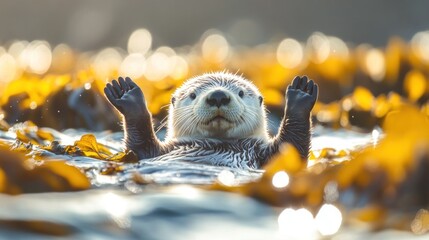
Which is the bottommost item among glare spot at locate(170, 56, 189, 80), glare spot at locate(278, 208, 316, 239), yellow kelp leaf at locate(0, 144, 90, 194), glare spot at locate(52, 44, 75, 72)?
glare spot at locate(278, 208, 316, 239)

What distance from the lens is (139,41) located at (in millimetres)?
23672

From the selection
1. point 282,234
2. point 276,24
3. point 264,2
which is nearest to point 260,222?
point 282,234

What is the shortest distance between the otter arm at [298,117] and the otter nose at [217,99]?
13.7 inches

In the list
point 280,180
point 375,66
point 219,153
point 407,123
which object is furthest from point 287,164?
point 375,66

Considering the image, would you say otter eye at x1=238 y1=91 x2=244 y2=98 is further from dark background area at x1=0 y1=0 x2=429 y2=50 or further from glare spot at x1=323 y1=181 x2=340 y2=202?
dark background area at x1=0 y1=0 x2=429 y2=50

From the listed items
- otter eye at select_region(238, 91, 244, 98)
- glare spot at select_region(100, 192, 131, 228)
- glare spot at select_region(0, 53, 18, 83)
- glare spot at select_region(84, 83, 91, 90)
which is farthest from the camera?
glare spot at select_region(0, 53, 18, 83)

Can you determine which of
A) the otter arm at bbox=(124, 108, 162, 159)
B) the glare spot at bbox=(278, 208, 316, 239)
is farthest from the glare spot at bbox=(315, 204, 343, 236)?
the otter arm at bbox=(124, 108, 162, 159)

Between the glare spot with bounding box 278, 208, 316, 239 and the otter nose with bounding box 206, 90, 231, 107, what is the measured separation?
2270 millimetres

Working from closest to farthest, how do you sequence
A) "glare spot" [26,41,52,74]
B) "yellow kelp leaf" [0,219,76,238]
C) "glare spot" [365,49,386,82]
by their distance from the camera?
"yellow kelp leaf" [0,219,76,238], "glare spot" [365,49,386,82], "glare spot" [26,41,52,74]

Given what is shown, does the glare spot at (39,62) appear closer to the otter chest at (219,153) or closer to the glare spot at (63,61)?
the glare spot at (63,61)

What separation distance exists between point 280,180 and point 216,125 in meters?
2.30

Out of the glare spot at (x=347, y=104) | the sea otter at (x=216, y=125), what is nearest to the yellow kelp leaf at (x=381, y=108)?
the glare spot at (x=347, y=104)

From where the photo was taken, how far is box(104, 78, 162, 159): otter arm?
4.99 m

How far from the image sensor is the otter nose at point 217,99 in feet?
16.5
